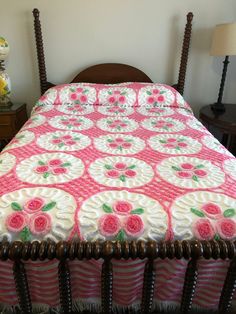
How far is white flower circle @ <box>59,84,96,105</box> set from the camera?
6.86ft

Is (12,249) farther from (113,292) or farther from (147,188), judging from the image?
(147,188)

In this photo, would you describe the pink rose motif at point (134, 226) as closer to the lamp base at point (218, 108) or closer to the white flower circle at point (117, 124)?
the white flower circle at point (117, 124)

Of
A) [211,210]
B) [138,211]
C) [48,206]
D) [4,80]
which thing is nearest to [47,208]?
[48,206]

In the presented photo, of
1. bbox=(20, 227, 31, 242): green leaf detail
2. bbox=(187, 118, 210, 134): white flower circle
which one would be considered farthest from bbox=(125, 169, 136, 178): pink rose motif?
bbox=(187, 118, 210, 134): white flower circle

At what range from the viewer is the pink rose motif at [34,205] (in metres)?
0.79

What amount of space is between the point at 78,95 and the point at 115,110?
1.24 feet

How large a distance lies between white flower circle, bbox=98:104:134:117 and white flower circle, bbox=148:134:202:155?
20.2 inches

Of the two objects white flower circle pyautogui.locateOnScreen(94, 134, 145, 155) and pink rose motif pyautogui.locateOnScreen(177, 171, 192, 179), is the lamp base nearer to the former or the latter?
white flower circle pyautogui.locateOnScreen(94, 134, 145, 155)

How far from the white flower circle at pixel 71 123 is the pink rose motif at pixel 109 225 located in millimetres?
874

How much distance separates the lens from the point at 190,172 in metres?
1.04

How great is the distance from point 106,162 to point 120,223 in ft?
1.35

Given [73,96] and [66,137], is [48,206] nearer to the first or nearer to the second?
[66,137]

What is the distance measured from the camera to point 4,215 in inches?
30.5

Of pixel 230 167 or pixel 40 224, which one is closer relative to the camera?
pixel 40 224
